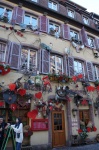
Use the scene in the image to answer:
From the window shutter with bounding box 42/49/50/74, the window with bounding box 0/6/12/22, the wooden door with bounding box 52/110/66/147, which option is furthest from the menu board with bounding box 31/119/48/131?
the window with bounding box 0/6/12/22

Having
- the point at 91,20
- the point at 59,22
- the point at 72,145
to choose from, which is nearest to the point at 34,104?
the point at 72,145

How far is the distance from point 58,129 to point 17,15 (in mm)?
8083

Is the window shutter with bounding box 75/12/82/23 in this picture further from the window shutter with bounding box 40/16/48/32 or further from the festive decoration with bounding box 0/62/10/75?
the festive decoration with bounding box 0/62/10/75

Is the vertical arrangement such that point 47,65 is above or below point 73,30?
below

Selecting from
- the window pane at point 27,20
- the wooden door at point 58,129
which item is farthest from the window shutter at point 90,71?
the window pane at point 27,20

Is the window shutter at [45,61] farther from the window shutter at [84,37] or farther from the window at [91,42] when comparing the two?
the window at [91,42]

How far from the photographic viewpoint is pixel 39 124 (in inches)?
292

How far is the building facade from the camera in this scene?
7.40m

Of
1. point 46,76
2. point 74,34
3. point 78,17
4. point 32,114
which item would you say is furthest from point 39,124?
point 78,17

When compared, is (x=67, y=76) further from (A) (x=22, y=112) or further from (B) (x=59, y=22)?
(B) (x=59, y=22)

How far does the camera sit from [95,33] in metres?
13.2

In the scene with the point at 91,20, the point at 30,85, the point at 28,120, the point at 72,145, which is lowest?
the point at 72,145

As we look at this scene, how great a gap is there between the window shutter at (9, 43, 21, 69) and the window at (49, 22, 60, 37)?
3.19 meters

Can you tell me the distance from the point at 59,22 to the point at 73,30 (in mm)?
1513
